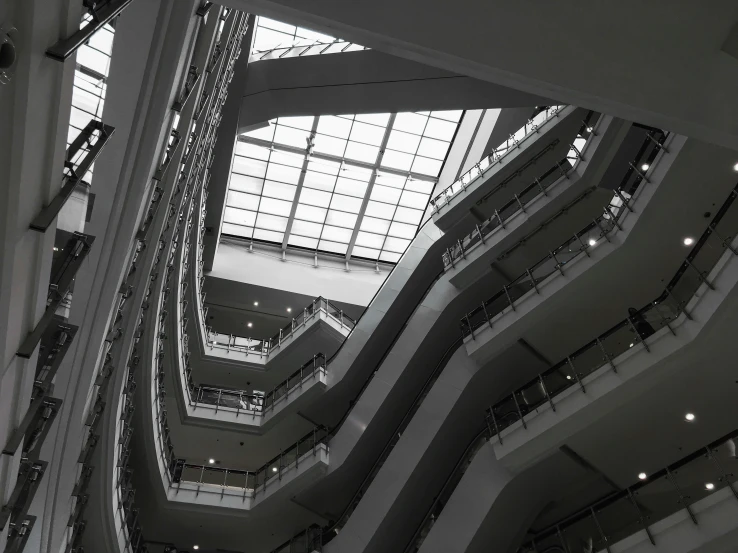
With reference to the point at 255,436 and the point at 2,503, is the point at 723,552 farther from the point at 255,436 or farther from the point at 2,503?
the point at 255,436

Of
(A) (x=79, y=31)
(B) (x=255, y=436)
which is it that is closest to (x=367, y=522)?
(B) (x=255, y=436)

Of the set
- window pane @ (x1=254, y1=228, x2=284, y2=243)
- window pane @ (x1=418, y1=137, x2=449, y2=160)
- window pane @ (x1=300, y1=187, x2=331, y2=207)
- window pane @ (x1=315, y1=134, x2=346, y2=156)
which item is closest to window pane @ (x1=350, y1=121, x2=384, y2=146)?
window pane @ (x1=315, y1=134, x2=346, y2=156)

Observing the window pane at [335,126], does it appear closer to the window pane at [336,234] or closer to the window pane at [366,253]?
the window pane at [336,234]

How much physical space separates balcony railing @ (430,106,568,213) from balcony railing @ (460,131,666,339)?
660 centimetres

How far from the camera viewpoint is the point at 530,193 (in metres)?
18.0

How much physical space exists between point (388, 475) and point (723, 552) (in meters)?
7.90

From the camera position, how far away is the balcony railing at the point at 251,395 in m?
21.2

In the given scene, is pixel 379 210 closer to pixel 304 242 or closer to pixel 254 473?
pixel 304 242

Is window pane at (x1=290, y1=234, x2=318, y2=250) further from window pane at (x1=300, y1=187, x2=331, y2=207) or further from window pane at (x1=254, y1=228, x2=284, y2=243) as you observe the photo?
window pane at (x1=300, y1=187, x2=331, y2=207)

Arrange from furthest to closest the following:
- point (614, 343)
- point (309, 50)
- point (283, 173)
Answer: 1. point (283, 173)
2. point (309, 50)
3. point (614, 343)

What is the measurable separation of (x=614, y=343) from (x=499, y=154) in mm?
10565

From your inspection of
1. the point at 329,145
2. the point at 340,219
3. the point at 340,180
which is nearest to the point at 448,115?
the point at 329,145

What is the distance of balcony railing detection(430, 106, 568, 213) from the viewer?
808 inches

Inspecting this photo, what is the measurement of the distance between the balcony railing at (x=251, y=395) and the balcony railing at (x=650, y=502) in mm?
11257
